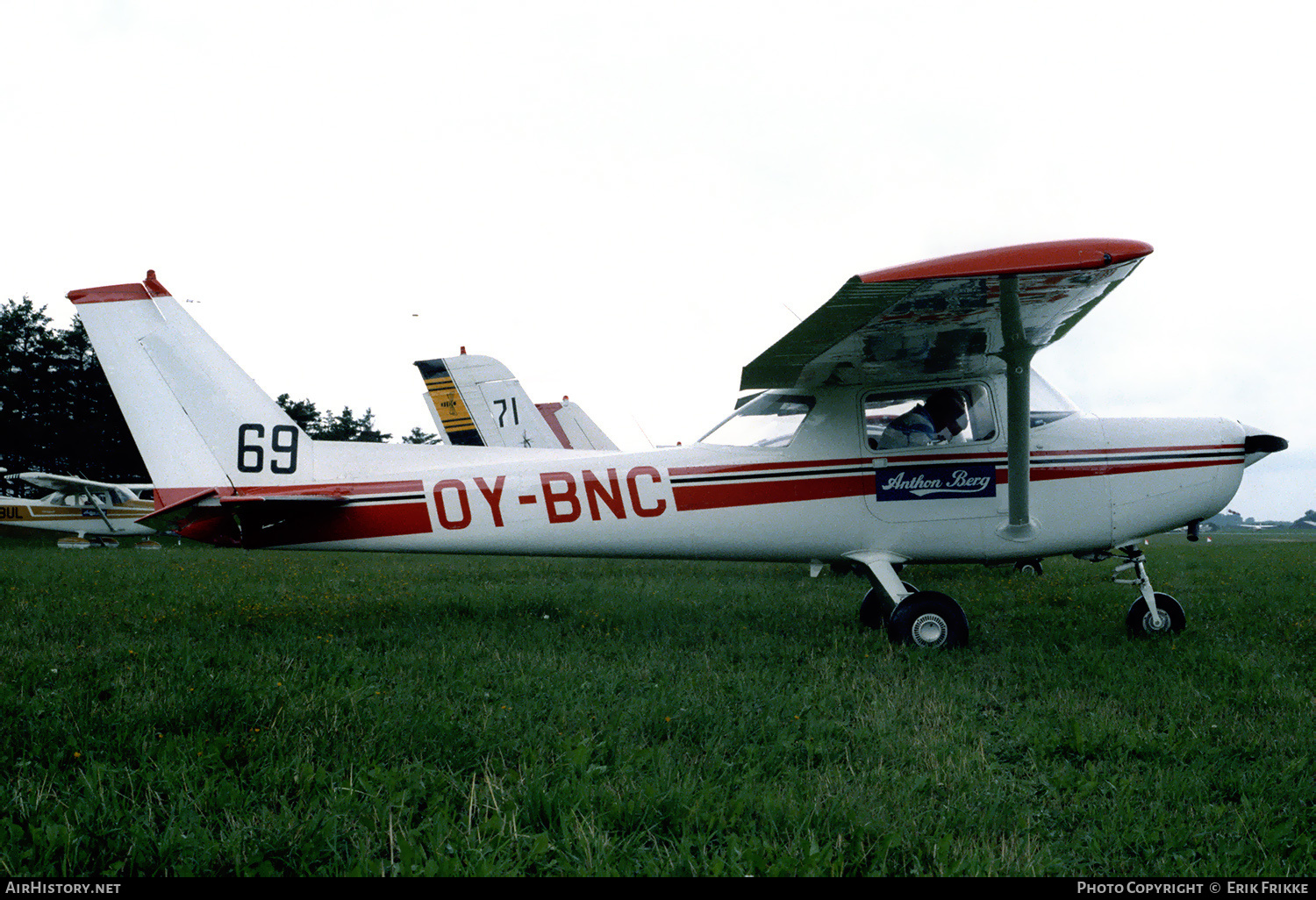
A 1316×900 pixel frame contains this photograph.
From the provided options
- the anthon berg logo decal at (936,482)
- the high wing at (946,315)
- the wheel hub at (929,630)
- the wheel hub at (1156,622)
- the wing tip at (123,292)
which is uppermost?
the wing tip at (123,292)

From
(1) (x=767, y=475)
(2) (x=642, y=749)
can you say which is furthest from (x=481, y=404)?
(2) (x=642, y=749)

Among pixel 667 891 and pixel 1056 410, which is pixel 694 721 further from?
pixel 1056 410

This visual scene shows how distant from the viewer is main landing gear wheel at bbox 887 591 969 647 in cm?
546

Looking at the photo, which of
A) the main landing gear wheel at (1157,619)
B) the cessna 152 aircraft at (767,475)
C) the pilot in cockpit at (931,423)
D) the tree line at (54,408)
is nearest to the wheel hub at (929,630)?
the cessna 152 aircraft at (767,475)

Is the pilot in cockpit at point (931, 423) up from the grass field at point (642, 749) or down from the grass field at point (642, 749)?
up

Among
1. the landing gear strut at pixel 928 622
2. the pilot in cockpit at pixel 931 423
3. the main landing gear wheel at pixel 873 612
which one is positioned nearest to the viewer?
the landing gear strut at pixel 928 622

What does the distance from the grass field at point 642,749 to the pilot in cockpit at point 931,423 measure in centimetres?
162

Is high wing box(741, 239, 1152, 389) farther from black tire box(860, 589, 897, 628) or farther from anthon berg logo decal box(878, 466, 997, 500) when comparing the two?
black tire box(860, 589, 897, 628)

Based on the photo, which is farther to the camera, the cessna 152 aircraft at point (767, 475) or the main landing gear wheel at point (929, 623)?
the cessna 152 aircraft at point (767, 475)

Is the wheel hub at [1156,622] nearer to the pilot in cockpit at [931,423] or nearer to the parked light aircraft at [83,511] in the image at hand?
the pilot in cockpit at [931,423]

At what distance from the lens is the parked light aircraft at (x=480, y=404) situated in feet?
48.6

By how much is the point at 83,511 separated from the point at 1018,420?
87.2 feet

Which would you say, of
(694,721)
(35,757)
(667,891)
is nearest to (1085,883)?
(667,891)

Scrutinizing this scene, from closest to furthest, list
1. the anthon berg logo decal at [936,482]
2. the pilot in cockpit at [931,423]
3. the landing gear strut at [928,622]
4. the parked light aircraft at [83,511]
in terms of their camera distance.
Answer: the landing gear strut at [928,622] < the anthon berg logo decal at [936,482] < the pilot in cockpit at [931,423] < the parked light aircraft at [83,511]
